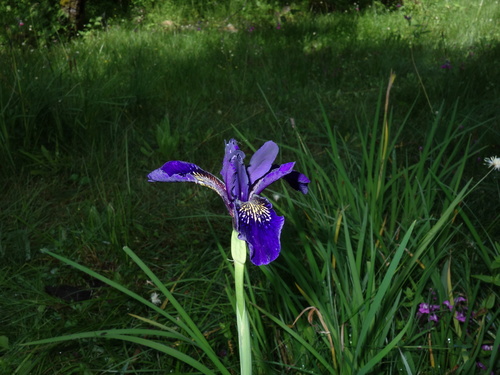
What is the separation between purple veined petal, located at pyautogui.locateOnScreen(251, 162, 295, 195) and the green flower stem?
126 millimetres

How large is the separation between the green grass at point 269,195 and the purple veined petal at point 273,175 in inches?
13.5

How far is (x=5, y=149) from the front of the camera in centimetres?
278

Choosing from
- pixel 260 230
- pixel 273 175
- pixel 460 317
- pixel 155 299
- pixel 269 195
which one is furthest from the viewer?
pixel 269 195

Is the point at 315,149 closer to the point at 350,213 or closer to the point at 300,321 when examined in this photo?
the point at 350,213

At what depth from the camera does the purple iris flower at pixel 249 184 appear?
0.91 m

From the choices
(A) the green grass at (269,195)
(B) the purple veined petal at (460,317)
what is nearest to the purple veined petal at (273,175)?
(A) the green grass at (269,195)

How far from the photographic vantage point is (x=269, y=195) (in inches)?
96.4

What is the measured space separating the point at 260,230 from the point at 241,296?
15 cm

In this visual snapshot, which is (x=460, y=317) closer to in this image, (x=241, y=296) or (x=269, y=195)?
(x=241, y=296)

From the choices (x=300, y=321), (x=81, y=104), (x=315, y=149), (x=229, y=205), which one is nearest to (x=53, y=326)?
(x=300, y=321)

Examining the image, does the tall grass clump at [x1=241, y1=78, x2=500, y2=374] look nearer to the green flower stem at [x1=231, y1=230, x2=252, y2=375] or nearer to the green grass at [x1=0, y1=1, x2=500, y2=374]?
the green grass at [x1=0, y1=1, x2=500, y2=374]

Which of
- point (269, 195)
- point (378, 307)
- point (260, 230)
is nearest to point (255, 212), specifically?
point (260, 230)

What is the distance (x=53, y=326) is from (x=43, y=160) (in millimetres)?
1297

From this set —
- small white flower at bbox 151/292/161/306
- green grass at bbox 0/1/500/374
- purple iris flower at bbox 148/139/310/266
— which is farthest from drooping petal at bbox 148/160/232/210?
small white flower at bbox 151/292/161/306
